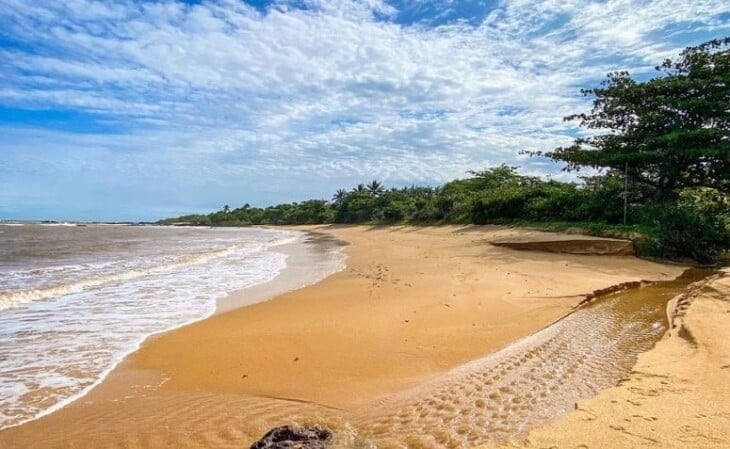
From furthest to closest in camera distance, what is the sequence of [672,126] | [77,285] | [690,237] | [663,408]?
1. [672,126]
2. [690,237]
3. [77,285]
4. [663,408]

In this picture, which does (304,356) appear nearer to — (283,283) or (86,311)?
(86,311)

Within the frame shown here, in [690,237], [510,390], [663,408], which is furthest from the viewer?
[690,237]

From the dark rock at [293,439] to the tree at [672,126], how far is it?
742 inches

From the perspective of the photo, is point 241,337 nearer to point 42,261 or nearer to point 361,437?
point 361,437

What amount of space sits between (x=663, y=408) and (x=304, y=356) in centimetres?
344

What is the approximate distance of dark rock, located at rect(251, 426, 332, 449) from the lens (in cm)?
253

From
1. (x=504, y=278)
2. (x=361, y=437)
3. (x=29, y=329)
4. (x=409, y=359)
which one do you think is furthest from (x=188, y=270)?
(x=361, y=437)

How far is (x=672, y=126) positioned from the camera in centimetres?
→ 1792

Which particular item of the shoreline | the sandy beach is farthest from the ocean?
the sandy beach

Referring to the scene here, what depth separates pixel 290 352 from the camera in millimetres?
5199

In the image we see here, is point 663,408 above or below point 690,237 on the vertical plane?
below

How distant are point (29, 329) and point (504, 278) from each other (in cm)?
879

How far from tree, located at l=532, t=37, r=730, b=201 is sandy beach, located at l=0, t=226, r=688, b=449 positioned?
9813 mm

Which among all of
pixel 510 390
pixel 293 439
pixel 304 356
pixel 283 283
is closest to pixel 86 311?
pixel 283 283
